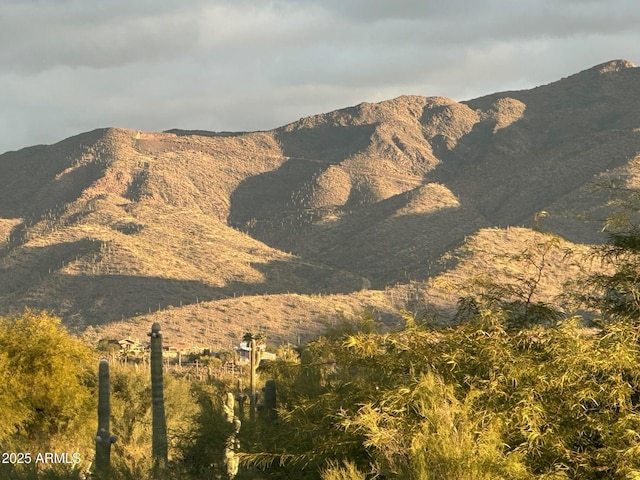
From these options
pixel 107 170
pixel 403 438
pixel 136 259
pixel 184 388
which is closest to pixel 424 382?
pixel 403 438

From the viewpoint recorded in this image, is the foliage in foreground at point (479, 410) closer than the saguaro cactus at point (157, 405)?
Yes

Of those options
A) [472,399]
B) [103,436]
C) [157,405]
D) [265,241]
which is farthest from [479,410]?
[265,241]

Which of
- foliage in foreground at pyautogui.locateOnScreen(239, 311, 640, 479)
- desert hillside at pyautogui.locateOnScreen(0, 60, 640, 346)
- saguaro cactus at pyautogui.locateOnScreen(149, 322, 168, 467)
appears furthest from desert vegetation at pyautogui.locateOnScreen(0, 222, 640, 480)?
desert hillside at pyautogui.locateOnScreen(0, 60, 640, 346)

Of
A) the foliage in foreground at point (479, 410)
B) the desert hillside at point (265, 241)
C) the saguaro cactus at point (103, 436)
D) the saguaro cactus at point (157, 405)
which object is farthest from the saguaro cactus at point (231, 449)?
the desert hillside at point (265, 241)

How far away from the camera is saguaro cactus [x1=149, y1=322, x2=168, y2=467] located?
19.9 metres

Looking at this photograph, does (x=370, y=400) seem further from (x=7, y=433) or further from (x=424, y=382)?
(x=7, y=433)

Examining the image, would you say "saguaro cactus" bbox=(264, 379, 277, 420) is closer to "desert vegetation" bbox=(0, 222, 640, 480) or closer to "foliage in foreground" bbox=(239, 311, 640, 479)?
"desert vegetation" bbox=(0, 222, 640, 480)

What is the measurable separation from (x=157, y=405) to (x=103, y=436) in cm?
184

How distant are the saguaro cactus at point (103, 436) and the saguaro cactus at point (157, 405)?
1076 millimetres

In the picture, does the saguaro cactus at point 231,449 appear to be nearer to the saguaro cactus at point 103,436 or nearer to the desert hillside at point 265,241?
the saguaro cactus at point 103,436

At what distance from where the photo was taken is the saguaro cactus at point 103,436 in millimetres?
20481

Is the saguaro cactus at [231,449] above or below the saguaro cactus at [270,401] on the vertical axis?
below

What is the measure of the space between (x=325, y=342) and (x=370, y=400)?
8.49 feet

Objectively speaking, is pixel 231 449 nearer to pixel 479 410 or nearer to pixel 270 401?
pixel 270 401
